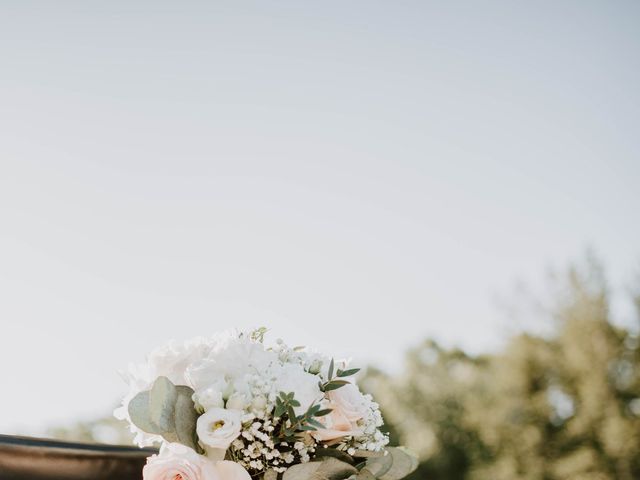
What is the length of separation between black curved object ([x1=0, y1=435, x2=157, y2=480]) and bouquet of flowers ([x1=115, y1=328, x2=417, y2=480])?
0.27 metres

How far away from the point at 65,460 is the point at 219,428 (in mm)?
641

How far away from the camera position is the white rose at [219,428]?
137 cm

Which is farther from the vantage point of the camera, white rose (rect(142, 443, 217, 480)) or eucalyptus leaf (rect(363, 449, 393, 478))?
eucalyptus leaf (rect(363, 449, 393, 478))

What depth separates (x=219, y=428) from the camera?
54.4 inches

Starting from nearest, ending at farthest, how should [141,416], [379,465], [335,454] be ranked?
[141,416]
[335,454]
[379,465]

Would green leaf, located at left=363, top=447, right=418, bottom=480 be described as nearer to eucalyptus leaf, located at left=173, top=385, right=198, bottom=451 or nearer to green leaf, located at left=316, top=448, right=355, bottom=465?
green leaf, located at left=316, top=448, right=355, bottom=465

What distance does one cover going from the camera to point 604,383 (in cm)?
1275

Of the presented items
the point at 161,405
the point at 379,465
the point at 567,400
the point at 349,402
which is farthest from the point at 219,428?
the point at 567,400

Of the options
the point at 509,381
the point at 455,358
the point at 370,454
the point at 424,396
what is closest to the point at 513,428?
the point at 509,381

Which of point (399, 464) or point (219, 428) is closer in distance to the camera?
point (219, 428)

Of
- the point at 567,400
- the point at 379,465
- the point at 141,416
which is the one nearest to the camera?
the point at 141,416

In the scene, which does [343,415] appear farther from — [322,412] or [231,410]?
[231,410]

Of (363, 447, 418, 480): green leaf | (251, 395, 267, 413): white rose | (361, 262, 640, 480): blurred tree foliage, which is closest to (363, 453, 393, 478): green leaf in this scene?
(363, 447, 418, 480): green leaf

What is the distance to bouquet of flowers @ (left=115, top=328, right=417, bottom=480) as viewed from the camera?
55.1 inches
